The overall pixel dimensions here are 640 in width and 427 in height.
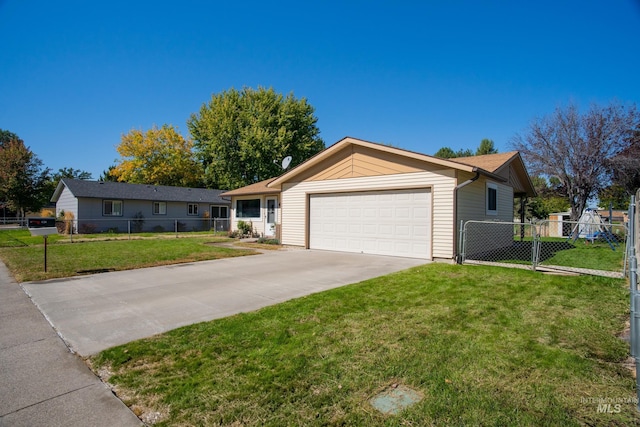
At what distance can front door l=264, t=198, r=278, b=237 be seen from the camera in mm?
18125

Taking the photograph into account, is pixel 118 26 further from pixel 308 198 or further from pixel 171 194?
pixel 171 194

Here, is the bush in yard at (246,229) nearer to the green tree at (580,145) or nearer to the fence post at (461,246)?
the fence post at (461,246)

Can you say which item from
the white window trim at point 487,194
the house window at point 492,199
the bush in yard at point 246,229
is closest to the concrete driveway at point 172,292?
the white window trim at point 487,194

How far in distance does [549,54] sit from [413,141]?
68.2 ft

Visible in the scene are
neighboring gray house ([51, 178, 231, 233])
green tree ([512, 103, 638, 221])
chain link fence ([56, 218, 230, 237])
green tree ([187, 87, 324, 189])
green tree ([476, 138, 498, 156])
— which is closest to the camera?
green tree ([512, 103, 638, 221])

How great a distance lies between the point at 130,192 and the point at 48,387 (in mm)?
27050

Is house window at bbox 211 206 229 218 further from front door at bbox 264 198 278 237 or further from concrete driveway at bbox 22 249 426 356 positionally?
concrete driveway at bbox 22 249 426 356

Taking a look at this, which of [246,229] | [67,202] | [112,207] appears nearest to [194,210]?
[112,207]

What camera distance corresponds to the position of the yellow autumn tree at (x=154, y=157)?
36.3 meters

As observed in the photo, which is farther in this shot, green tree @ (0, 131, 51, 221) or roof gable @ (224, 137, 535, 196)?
green tree @ (0, 131, 51, 221)

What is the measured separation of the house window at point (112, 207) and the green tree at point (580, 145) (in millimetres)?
29649

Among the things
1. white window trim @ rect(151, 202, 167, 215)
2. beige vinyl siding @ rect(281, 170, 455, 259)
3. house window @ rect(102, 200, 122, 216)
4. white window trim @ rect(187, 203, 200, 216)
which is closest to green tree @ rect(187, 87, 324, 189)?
white window trim @ rect(187, 203, 200, 216)

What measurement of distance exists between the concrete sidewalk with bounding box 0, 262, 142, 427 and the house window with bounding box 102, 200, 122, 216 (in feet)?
79.0

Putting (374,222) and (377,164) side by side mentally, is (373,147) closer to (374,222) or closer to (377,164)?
(377,164)
